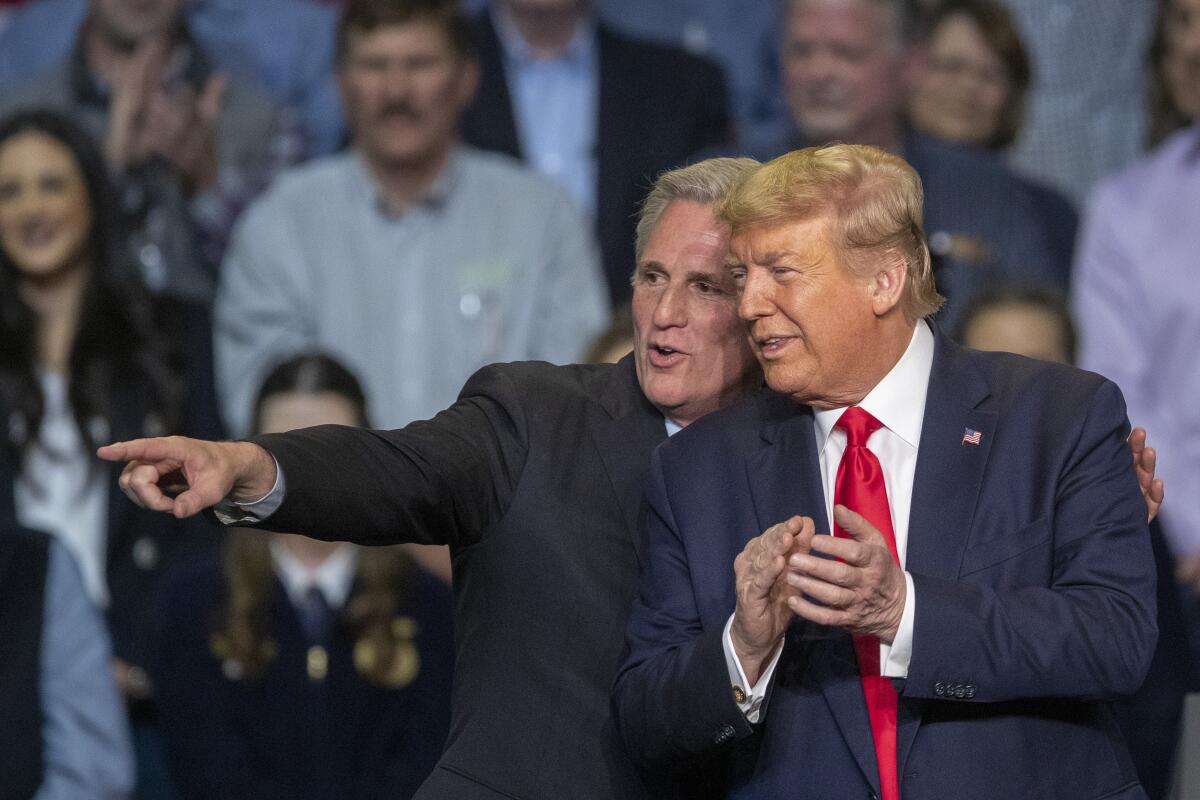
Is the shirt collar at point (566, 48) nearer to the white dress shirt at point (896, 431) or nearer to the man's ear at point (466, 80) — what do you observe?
the man's ear at point (466, 80)

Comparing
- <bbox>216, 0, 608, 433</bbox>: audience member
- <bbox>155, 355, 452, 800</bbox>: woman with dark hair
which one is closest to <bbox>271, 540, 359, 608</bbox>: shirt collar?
<bbox>155, 355, 452, 800</bbox>: woman with dark hair

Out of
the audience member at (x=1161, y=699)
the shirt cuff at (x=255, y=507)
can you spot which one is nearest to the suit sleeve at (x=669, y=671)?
the shirt cuff at (x=255, y=507)

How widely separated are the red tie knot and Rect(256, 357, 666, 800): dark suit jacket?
0.36 meters

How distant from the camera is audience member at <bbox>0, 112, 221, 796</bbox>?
4629mm

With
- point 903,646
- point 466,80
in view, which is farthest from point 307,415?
point 903,646

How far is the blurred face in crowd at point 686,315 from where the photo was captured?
2635 mm

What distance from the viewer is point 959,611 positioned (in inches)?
86.0

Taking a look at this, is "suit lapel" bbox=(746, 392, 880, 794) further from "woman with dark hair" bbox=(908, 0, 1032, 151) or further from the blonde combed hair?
"woman with dark hair" bbox=(908, 0, 1032, 151)

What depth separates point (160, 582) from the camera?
4.51 meters

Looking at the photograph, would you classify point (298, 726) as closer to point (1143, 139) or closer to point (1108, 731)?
point (1108, 731)

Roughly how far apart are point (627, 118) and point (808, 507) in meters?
2.96

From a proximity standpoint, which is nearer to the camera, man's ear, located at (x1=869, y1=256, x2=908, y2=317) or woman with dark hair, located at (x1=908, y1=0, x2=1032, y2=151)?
man's ear, located at (x1=869, y1=256, x2=908, y2=317)

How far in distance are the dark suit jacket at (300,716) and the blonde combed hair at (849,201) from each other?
75.1 inches

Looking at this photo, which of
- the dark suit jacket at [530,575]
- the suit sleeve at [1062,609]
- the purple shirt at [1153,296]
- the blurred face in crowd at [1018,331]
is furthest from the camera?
the purple shirt at [1153,296]
